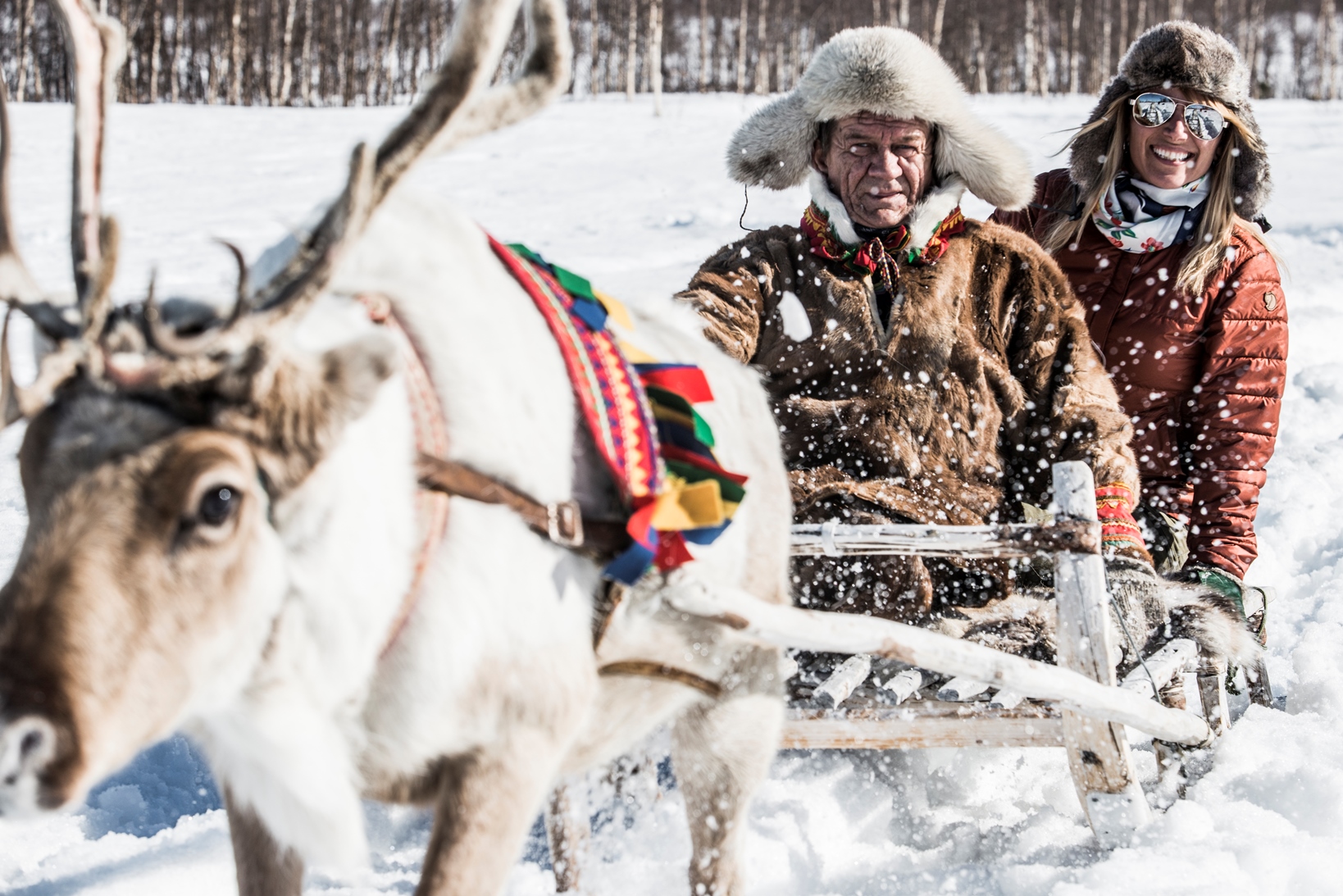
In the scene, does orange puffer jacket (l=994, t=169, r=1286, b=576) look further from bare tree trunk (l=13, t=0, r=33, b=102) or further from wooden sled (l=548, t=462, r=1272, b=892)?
bare tree trunk (l=13, t=0, r=33, b=102)

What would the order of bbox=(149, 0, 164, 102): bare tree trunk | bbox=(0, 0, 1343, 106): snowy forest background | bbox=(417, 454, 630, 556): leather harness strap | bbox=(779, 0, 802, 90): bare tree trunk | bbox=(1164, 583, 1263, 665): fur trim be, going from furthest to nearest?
bbox=(779, 0, 802, 90): bare tree trunk
bbox=(0, 0, 1343, 106): snowy forest background
bbox=(149, 0, 164, 102): bare tree trunk
bbox=(1164, 583, 1263, 665): fur trim
bbox=(417, 454, 630, 556): leather harness strap

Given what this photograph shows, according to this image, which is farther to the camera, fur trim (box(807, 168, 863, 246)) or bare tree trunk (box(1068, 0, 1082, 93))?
bare tree trunk (box(1068, 0, 1082, 93))

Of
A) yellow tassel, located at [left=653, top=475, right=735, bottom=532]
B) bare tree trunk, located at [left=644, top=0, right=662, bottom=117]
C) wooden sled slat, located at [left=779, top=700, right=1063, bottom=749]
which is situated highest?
bare tree trunk, located at [left=644, top=0, right=662, bottom=117]

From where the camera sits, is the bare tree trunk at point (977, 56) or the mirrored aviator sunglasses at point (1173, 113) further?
the bare tree trunk at point (977, 56)

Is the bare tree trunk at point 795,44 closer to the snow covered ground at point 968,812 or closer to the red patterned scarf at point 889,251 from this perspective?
the snow covered ground at point 968,812

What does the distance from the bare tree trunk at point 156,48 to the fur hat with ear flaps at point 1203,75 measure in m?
28.0

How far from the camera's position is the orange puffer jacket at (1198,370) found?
125 inches

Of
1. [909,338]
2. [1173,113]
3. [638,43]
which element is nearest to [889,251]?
[909,338]

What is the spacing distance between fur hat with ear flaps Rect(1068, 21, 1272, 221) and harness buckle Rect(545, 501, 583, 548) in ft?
8.95

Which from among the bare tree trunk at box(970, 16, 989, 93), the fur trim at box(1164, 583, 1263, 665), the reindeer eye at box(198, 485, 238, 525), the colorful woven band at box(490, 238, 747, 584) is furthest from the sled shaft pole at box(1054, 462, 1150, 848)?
the bare tree trunk at box(970, 16, 989, 93)

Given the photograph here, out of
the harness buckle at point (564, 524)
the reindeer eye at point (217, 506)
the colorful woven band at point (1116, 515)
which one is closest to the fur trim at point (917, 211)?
the colorful woven band at point (1116, 515)

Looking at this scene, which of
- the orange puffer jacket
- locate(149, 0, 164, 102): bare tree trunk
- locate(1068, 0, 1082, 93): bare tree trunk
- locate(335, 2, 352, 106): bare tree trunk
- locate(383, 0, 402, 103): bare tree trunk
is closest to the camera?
the orange puffer jacket

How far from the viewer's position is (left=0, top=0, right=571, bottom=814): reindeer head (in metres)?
0.97

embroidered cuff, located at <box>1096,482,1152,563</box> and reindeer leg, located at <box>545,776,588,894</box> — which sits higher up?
embroidered cuff, located at <box>1096,482,1152,563</box>
